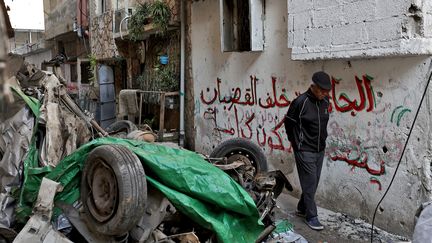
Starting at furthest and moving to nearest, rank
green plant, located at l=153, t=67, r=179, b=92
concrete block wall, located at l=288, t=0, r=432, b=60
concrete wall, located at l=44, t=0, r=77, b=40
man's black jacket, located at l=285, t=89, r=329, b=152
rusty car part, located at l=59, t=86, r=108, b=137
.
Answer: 1. concrete wall, located at l=44, t=0, r=77, b=40
2. green plant, located at l=153, t=67, r=179, b=92
3. rusty car part, located at l=59, t=86, r=108, b=137
4. man's black jacket, located at l=285, t=89, r=329, b=152
5. concrete block wall, located at l=288, t=0, r=432, b=60

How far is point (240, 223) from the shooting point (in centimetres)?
377

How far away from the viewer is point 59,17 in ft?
62.4

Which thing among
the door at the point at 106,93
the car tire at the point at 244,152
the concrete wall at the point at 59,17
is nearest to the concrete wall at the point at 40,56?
the concrete wall at the point at 59,17

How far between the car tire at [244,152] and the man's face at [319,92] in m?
0.96

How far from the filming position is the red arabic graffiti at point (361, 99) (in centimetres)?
536

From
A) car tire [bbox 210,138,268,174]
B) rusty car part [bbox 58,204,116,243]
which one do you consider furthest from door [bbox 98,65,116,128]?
rusty car part [bbox 58,204,116,243]

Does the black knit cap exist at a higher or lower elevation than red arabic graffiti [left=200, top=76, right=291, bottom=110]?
higher

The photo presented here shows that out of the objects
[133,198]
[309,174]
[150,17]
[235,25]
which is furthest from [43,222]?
[150,17]

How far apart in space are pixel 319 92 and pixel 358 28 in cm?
99

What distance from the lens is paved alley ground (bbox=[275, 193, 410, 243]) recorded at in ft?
16.3

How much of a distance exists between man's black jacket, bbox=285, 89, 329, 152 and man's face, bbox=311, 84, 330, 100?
0.17ft

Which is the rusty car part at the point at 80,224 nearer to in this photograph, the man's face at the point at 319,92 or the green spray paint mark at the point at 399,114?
the man's face at the point at 319,92

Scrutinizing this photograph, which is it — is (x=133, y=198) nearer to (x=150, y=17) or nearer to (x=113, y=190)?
(x=113, y=190)

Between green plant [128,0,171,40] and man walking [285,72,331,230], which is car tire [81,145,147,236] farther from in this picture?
green plant [128,0,171,40]
